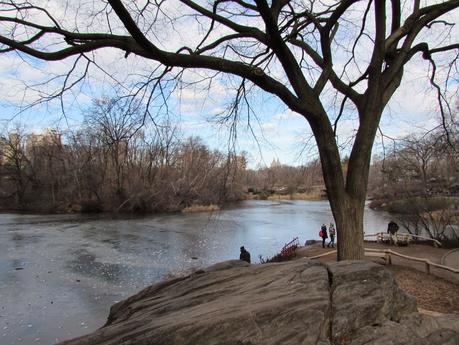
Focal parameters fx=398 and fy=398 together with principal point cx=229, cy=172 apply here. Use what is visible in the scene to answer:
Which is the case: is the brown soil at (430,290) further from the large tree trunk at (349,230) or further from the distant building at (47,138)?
the distant building at (47,138)

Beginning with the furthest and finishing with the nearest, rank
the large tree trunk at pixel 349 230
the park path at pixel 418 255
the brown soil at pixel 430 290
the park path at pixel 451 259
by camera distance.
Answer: the park path at pixel 451 259
the park path at pixel 418 255
the brown soil at pixel 430 290
the large tree trunk at pixel 349 230

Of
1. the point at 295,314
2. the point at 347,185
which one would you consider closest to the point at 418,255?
the point at 347,185

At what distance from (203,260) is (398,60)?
54.2 feet

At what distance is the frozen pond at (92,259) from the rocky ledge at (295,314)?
22.1 feet

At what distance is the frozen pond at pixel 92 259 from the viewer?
460 inches

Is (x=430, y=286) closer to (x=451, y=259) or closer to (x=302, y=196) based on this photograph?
(x=451, y=259)

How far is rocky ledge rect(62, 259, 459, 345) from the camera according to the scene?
3801 mm

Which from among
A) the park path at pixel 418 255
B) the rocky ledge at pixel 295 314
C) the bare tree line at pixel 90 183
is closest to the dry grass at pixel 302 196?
the bare tree line at pixel 90 183

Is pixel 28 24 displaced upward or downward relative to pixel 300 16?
downward

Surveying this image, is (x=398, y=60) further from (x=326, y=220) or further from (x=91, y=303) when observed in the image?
(x=326, y=220)

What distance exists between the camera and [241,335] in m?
3.74

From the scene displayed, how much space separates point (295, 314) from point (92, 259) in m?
18.5

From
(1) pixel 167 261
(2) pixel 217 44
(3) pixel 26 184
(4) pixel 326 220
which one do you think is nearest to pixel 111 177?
(3) pixel 26 184

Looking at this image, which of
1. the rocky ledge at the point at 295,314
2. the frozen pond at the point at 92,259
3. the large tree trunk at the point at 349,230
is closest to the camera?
the rocky ledge at the point at 295,314
